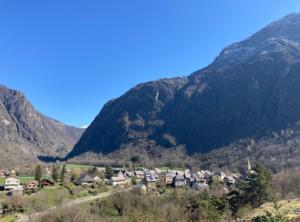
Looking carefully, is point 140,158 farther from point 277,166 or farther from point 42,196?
point 42,196

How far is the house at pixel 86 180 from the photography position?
295 ft

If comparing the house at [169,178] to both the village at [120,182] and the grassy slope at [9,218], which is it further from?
the grassy slope at [9,218]

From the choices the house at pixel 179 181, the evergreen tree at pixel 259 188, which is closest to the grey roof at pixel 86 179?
the house at pixel 179 181

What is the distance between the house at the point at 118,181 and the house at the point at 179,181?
1280 centimetres

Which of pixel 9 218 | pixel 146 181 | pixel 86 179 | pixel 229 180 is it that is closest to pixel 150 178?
pixel 146 181

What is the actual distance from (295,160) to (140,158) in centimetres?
7608

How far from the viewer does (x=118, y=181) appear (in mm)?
98312

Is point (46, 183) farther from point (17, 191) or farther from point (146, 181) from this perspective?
point (146, 181)

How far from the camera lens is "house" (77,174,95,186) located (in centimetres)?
8989

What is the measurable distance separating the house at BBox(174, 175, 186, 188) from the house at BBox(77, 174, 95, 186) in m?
21.2

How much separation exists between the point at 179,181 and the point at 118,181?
53.0 ft

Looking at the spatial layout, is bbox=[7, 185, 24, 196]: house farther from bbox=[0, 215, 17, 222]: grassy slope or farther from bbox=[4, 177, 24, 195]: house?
bbox=[0, 215, 17, 222]: grassy slope

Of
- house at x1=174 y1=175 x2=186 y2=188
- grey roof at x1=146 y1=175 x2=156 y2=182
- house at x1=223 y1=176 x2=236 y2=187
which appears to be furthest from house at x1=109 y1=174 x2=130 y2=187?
house at x1=223 y1=176 x2=236 y2=187

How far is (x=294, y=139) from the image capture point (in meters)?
143
